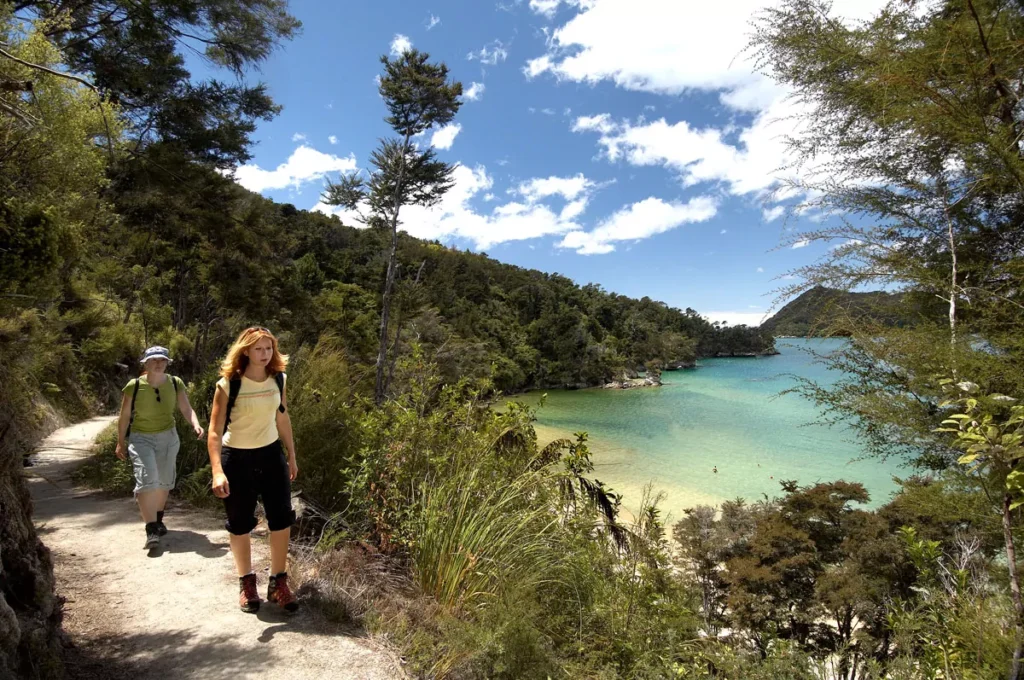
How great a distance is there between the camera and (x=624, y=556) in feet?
10.7

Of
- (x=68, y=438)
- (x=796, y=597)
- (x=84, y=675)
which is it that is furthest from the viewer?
(x=796, y=597)

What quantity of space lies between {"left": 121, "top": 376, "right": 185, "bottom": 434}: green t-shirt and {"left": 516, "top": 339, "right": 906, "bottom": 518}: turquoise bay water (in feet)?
14.6

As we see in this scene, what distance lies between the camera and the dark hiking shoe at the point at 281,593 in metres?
2.53

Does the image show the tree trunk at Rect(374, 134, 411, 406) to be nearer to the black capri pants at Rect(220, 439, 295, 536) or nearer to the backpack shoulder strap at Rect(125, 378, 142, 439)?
the backpack shoulder strap at Rect(125, 378, 142, 439)

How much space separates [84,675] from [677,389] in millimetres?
62389

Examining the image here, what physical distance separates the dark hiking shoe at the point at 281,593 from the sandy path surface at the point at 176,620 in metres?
0.05

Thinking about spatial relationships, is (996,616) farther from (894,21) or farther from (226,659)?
(894,21)

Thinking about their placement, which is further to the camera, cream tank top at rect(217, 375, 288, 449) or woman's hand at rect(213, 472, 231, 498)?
cream tank top at rect(217, 375, 288, 449)

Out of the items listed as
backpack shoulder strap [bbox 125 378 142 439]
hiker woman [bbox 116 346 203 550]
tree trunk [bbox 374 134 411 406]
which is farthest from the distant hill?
tree trunk [bbox 374 134 411 406]

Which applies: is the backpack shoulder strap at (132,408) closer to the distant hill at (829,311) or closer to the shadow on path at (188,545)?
the shadow on path at (188,545)

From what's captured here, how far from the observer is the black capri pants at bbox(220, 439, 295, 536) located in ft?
8.34

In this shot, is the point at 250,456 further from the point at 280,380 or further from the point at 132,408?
the point at 132,408

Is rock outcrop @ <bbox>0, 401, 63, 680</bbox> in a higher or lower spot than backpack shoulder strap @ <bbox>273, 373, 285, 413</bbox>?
lower

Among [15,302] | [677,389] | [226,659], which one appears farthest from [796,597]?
[677,389]
